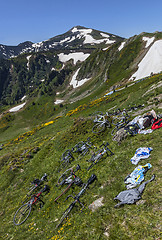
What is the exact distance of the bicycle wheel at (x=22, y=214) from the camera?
15.6 m

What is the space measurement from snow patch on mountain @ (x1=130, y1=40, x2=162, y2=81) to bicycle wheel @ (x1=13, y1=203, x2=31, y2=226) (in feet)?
244

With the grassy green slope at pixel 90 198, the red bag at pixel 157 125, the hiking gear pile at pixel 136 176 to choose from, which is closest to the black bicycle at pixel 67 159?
the grassy green slope at pixel 90 198

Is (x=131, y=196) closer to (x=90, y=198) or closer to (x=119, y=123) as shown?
(x=90, y=198)

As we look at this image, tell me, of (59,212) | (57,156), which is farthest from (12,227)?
(57,156)

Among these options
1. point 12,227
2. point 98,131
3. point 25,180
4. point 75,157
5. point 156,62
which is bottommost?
point 12,227

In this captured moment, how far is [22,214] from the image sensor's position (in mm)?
16000

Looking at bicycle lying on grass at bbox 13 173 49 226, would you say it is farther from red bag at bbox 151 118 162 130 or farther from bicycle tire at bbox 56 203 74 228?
red bag at bbox 151 118 162 130

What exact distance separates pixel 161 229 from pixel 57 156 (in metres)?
19.3

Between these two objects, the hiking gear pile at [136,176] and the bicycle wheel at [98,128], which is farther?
the bicycle wheel at [98,128]

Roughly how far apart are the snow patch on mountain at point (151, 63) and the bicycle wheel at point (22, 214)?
244 feet

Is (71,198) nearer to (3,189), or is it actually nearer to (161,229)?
(161,229)

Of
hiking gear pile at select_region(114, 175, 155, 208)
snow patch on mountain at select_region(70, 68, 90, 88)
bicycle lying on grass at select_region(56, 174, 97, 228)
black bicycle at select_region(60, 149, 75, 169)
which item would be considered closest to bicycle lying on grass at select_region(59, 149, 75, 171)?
black bicycle at select_region(60, 149, 75, 169)

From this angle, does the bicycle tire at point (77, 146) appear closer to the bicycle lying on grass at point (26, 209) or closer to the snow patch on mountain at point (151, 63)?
the bicycle lying on grass at point (26, 209)

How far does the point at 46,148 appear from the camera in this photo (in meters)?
28.5
